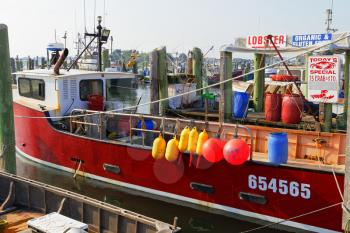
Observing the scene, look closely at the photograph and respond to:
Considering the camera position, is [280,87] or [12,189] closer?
[12,189]

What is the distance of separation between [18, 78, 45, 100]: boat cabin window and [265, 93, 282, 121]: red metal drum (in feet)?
21.9

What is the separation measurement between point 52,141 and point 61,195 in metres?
4.47

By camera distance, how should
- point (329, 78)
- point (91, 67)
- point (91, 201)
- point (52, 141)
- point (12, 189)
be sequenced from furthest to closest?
point (91, 67) → point (52, 141) → point (12, 189) → point (329, 78) → point (91, 201)

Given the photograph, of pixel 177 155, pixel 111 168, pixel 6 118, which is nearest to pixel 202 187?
pixel 177 155

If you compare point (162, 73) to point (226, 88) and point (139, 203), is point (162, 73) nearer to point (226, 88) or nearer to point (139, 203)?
point (226, 88)

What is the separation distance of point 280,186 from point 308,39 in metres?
3.29

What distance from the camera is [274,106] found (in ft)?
29.0

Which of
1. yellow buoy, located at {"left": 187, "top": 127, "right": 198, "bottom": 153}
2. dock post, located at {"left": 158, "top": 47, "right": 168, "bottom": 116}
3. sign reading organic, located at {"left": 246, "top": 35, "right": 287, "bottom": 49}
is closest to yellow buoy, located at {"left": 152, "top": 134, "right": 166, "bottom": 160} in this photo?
yellow buoy, located at {"left": 187, "top": 127, "right": 198, "bottom": 153}

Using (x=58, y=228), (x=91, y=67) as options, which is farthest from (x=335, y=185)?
(x=91, y=67)

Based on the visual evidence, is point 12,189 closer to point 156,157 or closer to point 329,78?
point 156,157

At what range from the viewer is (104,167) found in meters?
10.4

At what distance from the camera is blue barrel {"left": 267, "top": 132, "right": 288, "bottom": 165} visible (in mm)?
7457

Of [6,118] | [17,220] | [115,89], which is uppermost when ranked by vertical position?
[115,89]

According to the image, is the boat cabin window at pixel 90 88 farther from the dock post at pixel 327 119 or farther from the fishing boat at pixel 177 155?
the dock post at pixel 327 119
